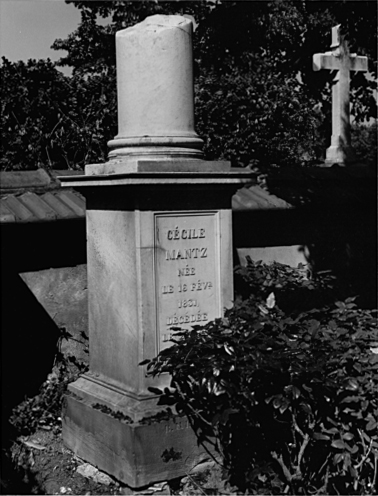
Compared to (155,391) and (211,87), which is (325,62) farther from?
(155,391)

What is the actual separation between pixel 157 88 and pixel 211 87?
6.13m

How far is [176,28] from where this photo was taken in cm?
433

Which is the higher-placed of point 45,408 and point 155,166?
point 155,166

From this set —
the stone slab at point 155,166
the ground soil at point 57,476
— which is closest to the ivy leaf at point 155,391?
the ground soil at point 57,476

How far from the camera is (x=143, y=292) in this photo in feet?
13.7

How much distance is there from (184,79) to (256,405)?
193cm

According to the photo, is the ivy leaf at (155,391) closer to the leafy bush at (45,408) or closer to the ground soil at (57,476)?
the ground soil at (57,476)

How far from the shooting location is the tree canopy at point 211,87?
880 cm

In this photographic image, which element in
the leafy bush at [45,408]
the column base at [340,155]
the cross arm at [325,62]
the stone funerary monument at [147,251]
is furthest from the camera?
the column base at [340,155]

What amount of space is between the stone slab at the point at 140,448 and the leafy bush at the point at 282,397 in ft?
0.34

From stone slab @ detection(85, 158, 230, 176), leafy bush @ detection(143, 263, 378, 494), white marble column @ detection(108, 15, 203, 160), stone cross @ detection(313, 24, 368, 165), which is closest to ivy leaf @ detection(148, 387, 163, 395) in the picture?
leafy bush @ detection(143, 263, 378, 494)

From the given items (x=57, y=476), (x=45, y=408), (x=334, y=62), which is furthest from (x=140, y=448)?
(x=334, y=62)

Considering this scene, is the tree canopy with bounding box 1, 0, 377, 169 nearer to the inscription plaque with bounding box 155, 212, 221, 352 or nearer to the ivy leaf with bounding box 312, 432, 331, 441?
the inscription plaque with bounding box 155, 212, 221, 352

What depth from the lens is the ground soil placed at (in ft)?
13.3
